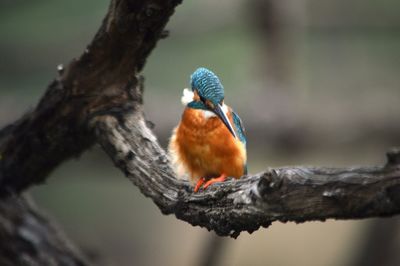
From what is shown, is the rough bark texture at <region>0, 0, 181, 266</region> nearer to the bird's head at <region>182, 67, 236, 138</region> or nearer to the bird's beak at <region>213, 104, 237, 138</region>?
the bird's head at <region>182, 67, 236, 138</region>

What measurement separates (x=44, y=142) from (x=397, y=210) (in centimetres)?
225

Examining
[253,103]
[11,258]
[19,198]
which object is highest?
[253,103]

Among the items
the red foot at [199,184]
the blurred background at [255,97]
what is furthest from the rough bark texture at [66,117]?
the blurred background at [255,97]

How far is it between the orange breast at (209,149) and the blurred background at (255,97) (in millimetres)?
2678

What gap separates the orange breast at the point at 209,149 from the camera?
331 centimetres

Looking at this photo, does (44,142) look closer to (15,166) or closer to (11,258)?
(15,166)

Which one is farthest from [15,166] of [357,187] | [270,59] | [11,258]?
[270,59]

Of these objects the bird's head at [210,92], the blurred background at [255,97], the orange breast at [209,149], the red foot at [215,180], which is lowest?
the red foot at [215,180]

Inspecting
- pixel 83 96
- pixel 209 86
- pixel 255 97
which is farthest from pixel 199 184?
pixel 255 97

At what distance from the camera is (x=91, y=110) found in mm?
3637

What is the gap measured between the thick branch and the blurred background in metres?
2.72

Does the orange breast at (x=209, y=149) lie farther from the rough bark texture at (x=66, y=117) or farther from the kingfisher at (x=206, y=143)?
the rough bark texture at (x=66, y=117)

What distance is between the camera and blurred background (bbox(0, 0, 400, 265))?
682cm

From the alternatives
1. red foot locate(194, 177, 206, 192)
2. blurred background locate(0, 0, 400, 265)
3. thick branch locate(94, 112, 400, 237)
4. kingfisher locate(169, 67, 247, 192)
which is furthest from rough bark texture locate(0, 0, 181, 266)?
blurred background locate(0, 0, 400, 265)
